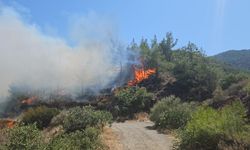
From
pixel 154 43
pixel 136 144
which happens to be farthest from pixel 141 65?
pixel 136 144

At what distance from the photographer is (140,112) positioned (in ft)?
181

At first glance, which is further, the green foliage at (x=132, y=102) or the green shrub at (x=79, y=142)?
the green foliage at (x=132, y=102)

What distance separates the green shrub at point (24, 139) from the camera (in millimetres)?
18422

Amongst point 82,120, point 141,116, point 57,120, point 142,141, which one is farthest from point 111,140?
point 141,116

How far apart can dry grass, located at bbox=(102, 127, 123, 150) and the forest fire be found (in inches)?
1798

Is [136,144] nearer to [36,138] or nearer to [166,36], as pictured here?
[36,138]

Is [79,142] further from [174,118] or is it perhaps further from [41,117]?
[41,117]

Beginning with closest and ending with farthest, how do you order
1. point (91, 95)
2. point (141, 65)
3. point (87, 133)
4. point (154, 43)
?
1. point (87, 133)
2. point (91, 95)
3. point (141, 65)
4. point (154, 43)

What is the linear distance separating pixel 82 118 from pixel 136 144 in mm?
6756

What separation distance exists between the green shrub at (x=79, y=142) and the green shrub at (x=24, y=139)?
544 millimetres

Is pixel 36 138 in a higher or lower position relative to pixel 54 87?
lower

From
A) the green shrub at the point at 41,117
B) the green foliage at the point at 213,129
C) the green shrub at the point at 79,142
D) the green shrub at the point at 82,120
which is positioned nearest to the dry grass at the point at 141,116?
the green shrub at the point at 41,117

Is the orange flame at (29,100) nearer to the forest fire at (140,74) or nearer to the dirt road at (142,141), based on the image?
the forest fire at (140,74)

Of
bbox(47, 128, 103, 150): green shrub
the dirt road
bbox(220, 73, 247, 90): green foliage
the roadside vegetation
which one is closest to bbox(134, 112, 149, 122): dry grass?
the roadside vegetation
